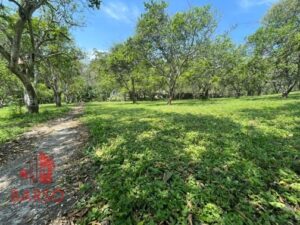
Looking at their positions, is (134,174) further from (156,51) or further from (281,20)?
(281,20)

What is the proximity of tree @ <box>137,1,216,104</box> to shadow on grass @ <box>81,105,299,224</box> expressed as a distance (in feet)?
56.3

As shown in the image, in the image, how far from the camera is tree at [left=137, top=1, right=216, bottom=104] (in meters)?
20.5

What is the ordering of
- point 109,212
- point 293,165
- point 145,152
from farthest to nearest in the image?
point 145,152, point 293,165, point 109,212

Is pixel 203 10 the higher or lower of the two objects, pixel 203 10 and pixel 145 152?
the higher

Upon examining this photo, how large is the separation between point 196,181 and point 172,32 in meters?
19.5

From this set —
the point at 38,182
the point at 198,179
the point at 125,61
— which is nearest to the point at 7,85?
the point at 125,61

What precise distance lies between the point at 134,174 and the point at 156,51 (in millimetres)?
20154

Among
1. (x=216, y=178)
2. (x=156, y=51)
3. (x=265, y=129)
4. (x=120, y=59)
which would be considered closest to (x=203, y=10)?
(x=156, y=51)

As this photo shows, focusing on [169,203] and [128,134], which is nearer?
[169,203]

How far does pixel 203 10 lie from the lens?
20.5 m

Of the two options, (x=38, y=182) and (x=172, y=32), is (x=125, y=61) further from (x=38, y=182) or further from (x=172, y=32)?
(x=38, y=182)

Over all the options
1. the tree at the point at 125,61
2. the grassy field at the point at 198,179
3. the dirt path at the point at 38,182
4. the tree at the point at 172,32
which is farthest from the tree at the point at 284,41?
the dirt path at the point at 38,182

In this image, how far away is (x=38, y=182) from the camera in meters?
4.10

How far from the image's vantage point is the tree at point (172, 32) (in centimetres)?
2053
